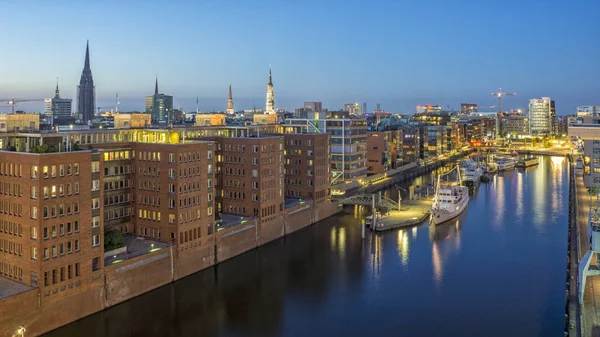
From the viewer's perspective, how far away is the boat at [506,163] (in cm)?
13716

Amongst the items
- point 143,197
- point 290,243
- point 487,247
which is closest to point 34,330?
point 143,197

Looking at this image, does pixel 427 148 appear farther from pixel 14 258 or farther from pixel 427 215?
pixel 14 258

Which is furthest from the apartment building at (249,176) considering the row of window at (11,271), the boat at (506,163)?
the boat at (506,163)

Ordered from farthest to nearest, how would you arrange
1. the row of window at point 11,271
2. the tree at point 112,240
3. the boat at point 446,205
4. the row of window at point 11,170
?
the boat at point 446,205 → the tree at point 112,240 → the row of window at point 11,170 → the row of window at point 11,271

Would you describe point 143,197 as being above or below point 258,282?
above

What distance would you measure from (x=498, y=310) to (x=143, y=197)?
29.4 meters

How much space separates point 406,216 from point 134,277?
3986cm

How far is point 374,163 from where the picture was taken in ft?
362

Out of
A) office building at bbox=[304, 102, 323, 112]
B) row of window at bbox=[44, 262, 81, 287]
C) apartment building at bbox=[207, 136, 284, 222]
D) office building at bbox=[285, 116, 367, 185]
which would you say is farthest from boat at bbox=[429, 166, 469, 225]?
office building at bbox=[304, 102, 323, 112]

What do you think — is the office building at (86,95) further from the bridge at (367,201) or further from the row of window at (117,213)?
the row of window at (117,213)

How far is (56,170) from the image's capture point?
3397 cm

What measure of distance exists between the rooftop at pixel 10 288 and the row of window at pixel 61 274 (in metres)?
1.12

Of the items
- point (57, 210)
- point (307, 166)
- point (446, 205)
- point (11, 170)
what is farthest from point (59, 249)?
point (446, 205)

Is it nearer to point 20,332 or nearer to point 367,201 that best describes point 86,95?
point 367,201
